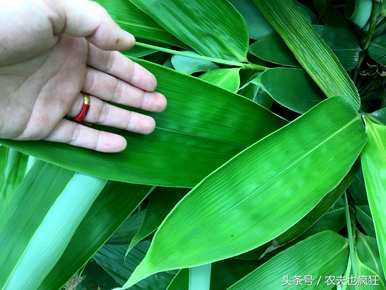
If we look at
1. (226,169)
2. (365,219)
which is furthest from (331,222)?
(226,169)

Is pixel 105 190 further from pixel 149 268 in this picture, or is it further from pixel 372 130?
pixel 372 130

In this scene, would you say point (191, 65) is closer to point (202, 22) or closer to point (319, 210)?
point (202, 22)

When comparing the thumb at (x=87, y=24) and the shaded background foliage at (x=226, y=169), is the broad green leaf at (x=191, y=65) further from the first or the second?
the thumb at (x=87, y=24)

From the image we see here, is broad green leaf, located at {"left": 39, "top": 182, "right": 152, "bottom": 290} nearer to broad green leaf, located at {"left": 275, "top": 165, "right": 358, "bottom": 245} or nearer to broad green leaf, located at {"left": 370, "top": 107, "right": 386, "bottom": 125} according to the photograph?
broad green leaf, located at {"left": 275, "top": 165, "right": 358, "bottom": 245}

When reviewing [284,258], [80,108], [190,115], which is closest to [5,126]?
[80,108]

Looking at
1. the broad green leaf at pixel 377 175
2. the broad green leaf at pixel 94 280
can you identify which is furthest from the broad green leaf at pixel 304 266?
the broad green leaf at pixel 94 280

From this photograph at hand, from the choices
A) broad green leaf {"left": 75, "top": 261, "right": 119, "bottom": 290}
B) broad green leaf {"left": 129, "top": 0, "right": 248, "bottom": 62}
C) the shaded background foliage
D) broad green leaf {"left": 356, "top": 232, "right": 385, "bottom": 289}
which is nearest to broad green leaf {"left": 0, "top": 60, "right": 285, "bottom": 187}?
the shaded background foliage
